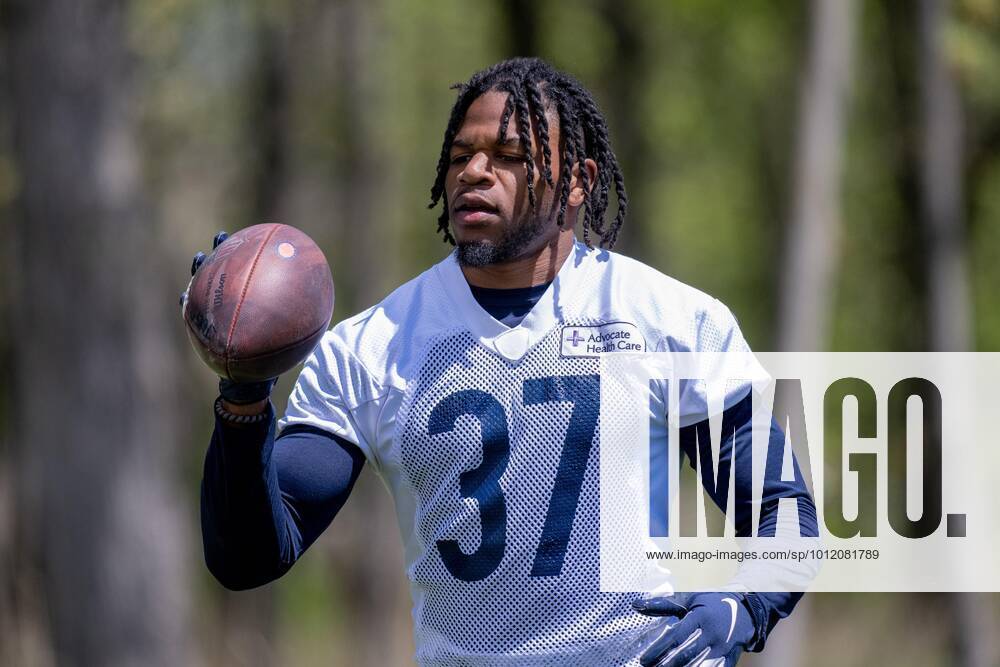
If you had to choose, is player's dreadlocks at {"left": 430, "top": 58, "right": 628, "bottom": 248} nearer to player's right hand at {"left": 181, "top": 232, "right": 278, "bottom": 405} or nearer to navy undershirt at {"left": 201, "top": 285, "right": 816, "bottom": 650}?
navy undershirt at {"left": 201, "top": 285, "right": 816, "bottom": 650}

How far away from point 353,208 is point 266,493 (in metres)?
12.7

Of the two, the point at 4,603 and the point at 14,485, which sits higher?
the point at 14,485

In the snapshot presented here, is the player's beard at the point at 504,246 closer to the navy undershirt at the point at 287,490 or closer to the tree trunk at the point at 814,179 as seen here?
the navy undershirt at the point at 287,490

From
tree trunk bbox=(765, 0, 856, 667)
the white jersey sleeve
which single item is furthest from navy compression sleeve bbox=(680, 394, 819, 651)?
tree trunk bbox=(765, 0, 856, 667)

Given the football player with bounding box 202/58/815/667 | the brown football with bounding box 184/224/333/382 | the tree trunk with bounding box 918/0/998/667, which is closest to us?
the brown football with bounding box 184/224/333/382

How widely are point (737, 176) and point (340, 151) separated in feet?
23.4

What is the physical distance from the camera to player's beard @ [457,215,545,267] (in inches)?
166

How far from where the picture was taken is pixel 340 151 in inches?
685

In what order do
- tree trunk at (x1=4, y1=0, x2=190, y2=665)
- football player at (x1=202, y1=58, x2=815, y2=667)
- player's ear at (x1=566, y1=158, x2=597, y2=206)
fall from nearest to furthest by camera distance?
football player at (x1=202, y1=58, x2=815, y2=667) < player's ear at (x1=566, y1=158, x2=597, y2=206) < tree trunk at (x1=4, y1=0, x2=190, y2=665)

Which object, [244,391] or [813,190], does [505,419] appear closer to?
[244,391]

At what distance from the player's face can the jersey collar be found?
107mm

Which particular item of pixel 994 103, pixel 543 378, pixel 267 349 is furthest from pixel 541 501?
pixel 994 103

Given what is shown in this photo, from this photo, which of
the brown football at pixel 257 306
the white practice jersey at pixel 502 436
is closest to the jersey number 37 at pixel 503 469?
the white practice jersey at pixel 502 436

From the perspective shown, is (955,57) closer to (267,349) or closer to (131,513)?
(131,513)
